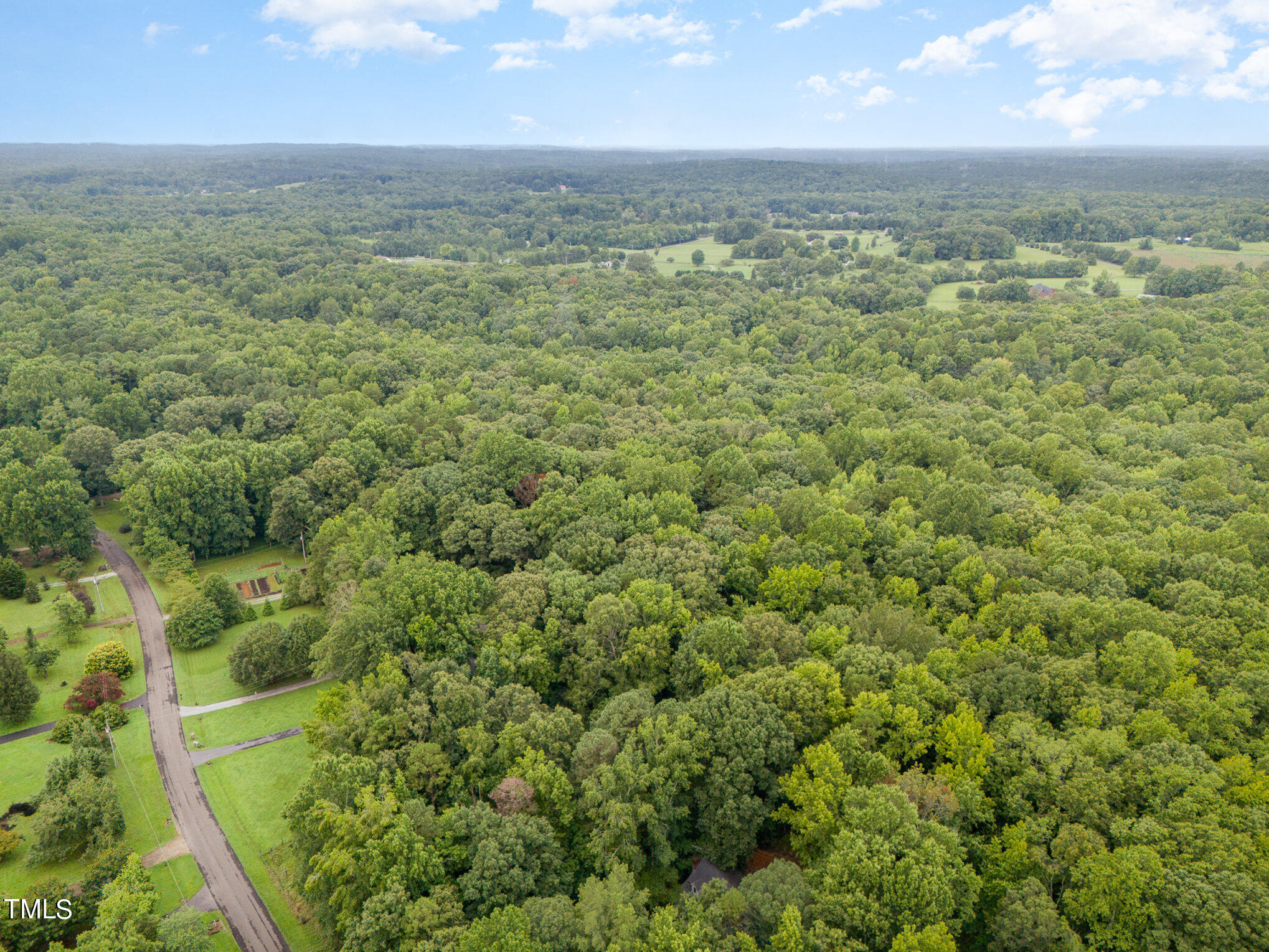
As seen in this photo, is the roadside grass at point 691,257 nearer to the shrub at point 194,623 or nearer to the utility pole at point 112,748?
the shrub at point 194,623

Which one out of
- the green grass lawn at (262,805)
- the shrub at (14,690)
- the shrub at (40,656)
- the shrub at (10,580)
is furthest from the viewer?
the shrub at (10,580)

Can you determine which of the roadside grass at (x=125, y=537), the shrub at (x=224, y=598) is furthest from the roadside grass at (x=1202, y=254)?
the roadside grass at (x=125, y=537)

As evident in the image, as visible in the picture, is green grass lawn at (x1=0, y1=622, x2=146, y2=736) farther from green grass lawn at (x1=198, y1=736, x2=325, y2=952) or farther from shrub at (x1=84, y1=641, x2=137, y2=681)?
green grass lawn at (x1=198, y1=736, x2=325, y2=952)

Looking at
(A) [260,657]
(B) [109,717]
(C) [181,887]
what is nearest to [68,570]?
(B) [109,717]

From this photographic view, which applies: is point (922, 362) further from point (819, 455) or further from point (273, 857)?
point (273, 857)

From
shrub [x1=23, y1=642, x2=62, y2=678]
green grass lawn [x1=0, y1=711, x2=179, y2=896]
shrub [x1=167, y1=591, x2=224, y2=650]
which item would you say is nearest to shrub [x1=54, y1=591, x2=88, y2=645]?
shrub [x1=23, y1=642, x2=62, y2=678]

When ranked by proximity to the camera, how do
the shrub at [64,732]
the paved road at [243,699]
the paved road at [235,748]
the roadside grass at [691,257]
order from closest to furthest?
the paved road at [235,748]
the shrub at [64,732]
the paved road at [243,699]
the roadside grass at [691,257]
